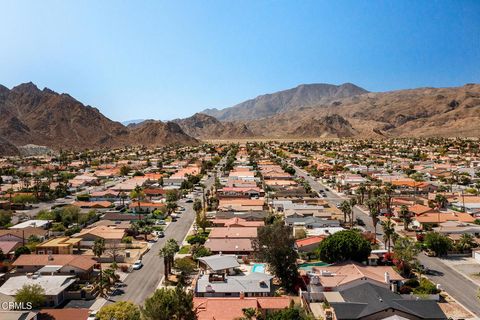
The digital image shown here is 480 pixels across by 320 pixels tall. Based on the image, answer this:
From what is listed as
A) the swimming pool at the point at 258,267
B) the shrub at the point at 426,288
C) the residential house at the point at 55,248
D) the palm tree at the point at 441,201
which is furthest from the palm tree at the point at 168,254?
the palm tree at the point at 441,201

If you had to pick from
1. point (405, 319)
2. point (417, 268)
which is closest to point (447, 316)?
point (405, 319)

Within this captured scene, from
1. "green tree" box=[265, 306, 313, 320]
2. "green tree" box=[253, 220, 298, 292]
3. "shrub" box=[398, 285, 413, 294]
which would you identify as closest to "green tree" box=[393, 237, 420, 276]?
"shrub" box=[398, 285, 413, 294]

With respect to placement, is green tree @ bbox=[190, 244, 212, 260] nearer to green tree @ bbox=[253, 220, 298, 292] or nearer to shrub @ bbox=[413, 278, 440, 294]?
green tree @ bbox=[253, 220, 298, 292]

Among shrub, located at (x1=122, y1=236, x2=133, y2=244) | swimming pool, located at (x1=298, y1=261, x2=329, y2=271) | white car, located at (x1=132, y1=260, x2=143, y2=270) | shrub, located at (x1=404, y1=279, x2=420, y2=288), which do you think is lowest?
shrub, located at (x1=404, y1=279, x2=420, y2=288)

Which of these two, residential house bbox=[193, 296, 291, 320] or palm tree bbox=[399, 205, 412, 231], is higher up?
palm tree bbox=[399, 205, 412, 231]

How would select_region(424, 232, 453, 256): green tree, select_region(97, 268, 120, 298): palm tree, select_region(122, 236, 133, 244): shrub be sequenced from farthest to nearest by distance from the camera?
1. select_region(122, 236, 133, 244): shrub
2. select_region(424, 232, 453, 256): green tree
3. select_region(97, 268, 120, 298): palm tree

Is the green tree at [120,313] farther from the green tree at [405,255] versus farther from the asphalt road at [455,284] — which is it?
the asphalt road at [455,284]

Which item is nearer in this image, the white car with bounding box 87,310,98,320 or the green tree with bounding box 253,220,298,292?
the white car with bounding box 87,310,98,320
